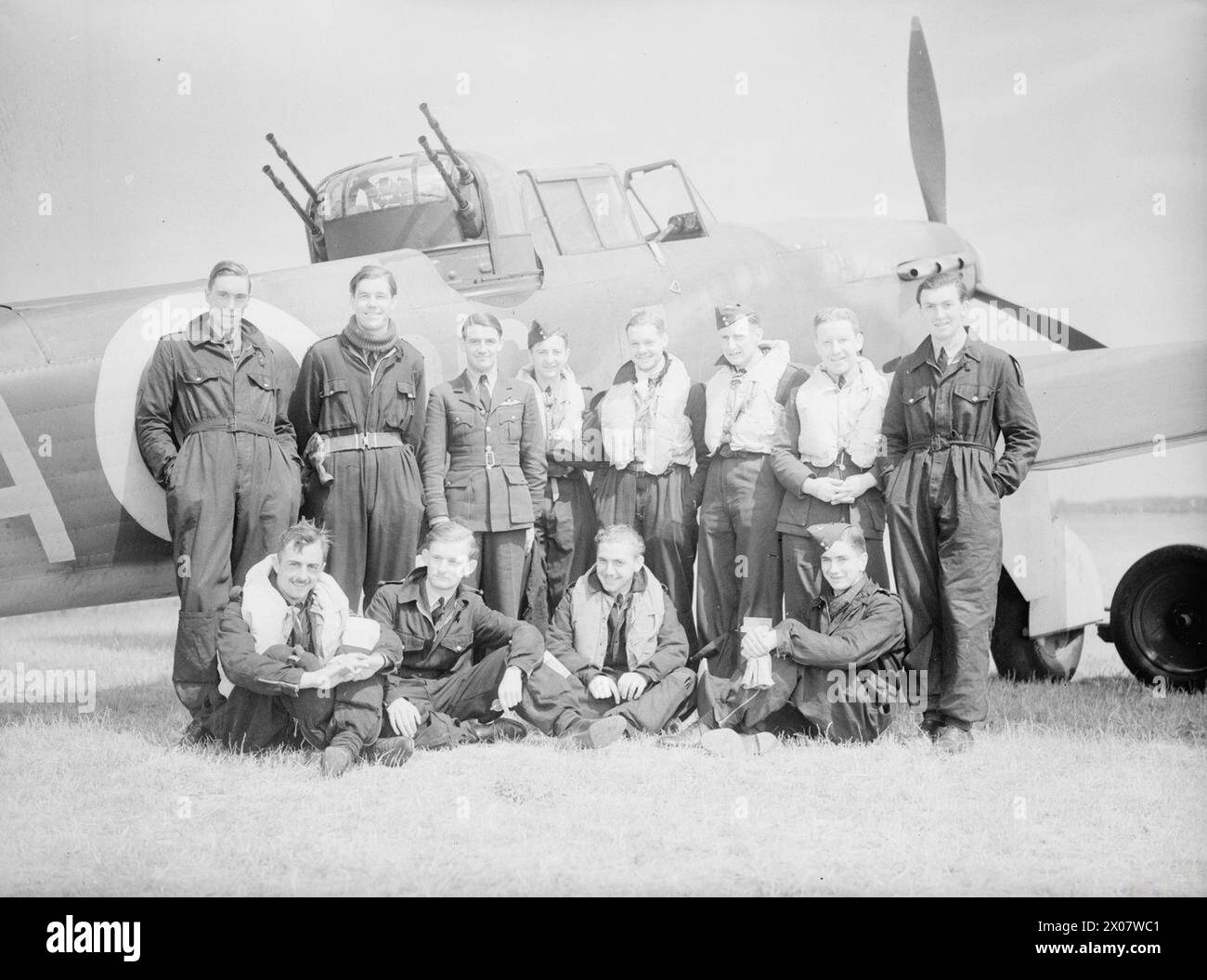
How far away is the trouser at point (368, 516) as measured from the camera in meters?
4.91

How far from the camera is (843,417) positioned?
5.01m

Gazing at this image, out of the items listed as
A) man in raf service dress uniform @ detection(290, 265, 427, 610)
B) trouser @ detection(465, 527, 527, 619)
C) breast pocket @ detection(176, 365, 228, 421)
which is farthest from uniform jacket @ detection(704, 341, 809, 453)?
breast pocket @ detection(176, 365, 228, 421)

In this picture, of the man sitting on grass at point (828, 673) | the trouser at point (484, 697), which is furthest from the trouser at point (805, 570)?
the trouser at point (484, 697)

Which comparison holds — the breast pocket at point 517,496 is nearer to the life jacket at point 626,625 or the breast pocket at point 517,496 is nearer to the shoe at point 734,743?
the life jacket at point 626,625

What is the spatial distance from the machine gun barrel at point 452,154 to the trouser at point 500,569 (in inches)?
85.1

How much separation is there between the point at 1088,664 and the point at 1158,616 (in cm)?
116

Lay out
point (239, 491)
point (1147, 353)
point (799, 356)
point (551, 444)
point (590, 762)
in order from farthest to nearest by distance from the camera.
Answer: point (799, 356), point (1147, 353), point (551, 444), point (239, 491), point (590, 762)

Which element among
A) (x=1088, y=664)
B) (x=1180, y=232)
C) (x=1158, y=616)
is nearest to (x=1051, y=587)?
(x=1158, y=616)

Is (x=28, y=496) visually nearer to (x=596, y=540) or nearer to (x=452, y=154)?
(x=596, y=540)

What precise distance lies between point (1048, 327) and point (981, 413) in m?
4.24

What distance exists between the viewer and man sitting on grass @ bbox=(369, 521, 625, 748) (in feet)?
15.4

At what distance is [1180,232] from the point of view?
4.87 m
